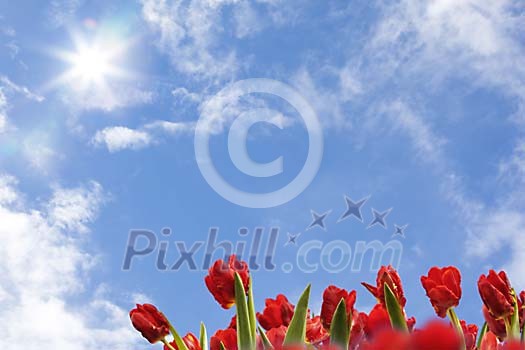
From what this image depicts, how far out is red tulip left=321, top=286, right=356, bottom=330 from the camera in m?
1.73

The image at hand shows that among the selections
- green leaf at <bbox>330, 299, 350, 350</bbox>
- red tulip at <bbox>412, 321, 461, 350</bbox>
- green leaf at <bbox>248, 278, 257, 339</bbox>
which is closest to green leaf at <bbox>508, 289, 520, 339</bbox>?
green leaf at <bbox>330, 299, 350, 350</bbox>

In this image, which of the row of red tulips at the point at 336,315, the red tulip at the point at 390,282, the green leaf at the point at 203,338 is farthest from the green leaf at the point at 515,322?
the green leaf at the point at 203,338

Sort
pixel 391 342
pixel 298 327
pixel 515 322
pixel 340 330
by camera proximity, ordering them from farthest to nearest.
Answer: pixel 515 322, pixel 298 327, pixel 340 330, pixel 391 342

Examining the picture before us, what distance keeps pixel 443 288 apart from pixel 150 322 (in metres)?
1.02

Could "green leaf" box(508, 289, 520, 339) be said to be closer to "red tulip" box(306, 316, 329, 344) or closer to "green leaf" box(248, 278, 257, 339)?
"red tulip" box(306, 316, 329, 344)

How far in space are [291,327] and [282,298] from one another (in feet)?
1.23

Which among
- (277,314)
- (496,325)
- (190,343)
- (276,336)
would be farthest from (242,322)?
(496,325)

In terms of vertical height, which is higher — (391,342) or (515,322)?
(515,322)

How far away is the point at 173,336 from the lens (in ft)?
6.60

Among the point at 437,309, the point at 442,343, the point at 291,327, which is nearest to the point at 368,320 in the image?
the point at 291,327

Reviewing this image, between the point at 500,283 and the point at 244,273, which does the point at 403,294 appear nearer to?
the point at 500,283

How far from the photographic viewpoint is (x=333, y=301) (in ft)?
5.75

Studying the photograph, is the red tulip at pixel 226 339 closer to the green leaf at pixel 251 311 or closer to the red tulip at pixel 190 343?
the green leaf at pixel 251 311

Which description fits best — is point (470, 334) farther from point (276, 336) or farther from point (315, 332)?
point (276, 336)
